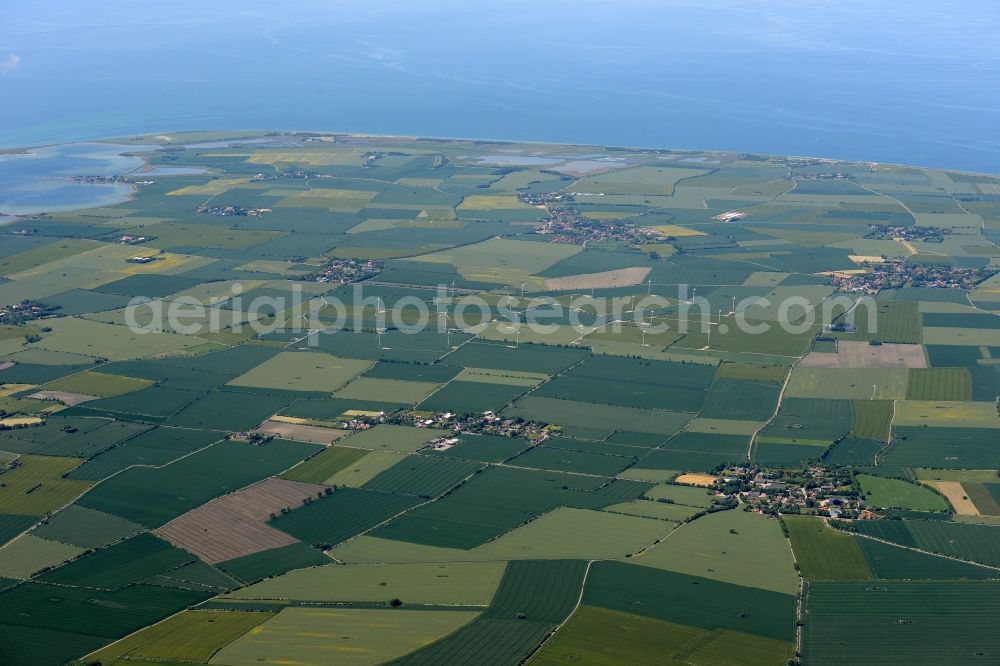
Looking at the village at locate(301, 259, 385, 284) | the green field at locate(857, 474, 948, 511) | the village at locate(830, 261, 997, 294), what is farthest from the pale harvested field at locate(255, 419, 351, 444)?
the village at locate(830, 261, 997, 294)

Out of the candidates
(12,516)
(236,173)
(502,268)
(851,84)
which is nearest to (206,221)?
(236,173)

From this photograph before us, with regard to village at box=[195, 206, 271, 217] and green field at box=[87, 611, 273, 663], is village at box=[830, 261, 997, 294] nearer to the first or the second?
village at box=[195, 206, 271, 217]

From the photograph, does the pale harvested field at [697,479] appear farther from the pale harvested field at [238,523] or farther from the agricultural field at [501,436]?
the pale harvested field at [238,523]

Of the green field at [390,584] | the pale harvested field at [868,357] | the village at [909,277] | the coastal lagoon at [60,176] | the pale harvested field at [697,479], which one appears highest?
the coastal lagoon at [60,176]

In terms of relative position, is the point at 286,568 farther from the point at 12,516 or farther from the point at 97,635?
the point at 12,516

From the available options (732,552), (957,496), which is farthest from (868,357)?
(732,552)

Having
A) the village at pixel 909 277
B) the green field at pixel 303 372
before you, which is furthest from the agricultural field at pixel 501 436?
the village at pixel 909 277
